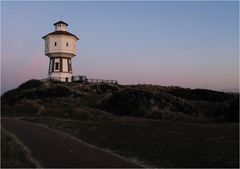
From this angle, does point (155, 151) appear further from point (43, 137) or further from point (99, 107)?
point (99, 107)

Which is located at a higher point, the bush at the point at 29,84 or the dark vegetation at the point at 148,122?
the bush at the point at 29,84

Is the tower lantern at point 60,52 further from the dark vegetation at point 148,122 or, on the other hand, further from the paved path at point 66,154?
the paved path at point 66,154

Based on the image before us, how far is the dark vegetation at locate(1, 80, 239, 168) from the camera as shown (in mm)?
13539

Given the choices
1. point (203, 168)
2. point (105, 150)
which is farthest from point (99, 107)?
point (203, 168)

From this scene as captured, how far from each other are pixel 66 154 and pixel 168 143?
12.7 feet

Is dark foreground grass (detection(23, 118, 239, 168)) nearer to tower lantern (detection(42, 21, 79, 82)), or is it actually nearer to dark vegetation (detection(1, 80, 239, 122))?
dark vegetation (detection(1, 80, 239, 122))

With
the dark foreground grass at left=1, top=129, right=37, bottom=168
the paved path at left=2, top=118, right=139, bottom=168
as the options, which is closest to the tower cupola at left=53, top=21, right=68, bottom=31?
the paved path at left=2, top=118, right=139, bottom=168

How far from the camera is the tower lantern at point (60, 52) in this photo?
63.5m

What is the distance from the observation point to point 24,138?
19.4 meters

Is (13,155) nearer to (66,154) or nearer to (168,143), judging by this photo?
(66,154)

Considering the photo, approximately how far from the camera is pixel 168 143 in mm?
15570

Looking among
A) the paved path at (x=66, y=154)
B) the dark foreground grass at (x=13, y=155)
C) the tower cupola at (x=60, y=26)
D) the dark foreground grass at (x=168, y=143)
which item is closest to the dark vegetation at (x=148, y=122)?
the dark foreground grass at (x=168, y=143)

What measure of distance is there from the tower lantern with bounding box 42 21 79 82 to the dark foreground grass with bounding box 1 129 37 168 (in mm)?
45454

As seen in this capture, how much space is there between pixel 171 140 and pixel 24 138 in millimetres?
7347
